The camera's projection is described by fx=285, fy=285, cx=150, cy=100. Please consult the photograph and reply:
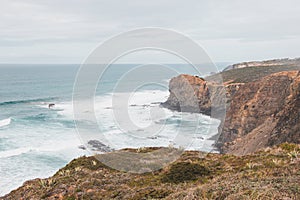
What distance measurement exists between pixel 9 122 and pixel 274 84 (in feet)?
155

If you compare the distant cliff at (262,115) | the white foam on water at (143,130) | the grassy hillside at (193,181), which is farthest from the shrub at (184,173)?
the white foam on water at (143,130)

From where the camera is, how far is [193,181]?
426 inches

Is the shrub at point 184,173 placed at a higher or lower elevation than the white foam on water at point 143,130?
higher

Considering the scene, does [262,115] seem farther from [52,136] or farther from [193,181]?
[52,136]

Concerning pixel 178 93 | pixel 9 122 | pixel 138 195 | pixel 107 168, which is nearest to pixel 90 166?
pixel 107 168

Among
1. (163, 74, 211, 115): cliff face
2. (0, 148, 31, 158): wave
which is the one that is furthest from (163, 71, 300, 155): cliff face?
(0, 148, 31, 158): wave

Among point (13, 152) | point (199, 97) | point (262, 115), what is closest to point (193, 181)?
point (262, 115)

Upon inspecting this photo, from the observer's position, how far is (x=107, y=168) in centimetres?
1466

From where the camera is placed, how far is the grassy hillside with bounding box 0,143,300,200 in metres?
7.55

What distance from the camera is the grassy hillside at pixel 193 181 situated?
297 inches

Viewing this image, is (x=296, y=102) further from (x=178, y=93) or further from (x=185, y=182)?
(x=178, y=93)

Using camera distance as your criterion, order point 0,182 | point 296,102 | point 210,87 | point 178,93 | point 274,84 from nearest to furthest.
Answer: point 296,102 < point 0,182 < point 274,84 < point 210,87 < point 178,93

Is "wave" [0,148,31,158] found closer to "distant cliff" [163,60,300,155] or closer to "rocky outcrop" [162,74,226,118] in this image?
"distant cliff" [163,60,300,155]

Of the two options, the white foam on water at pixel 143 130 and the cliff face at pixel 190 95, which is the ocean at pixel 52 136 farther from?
the cliff face at pixel 190 95
